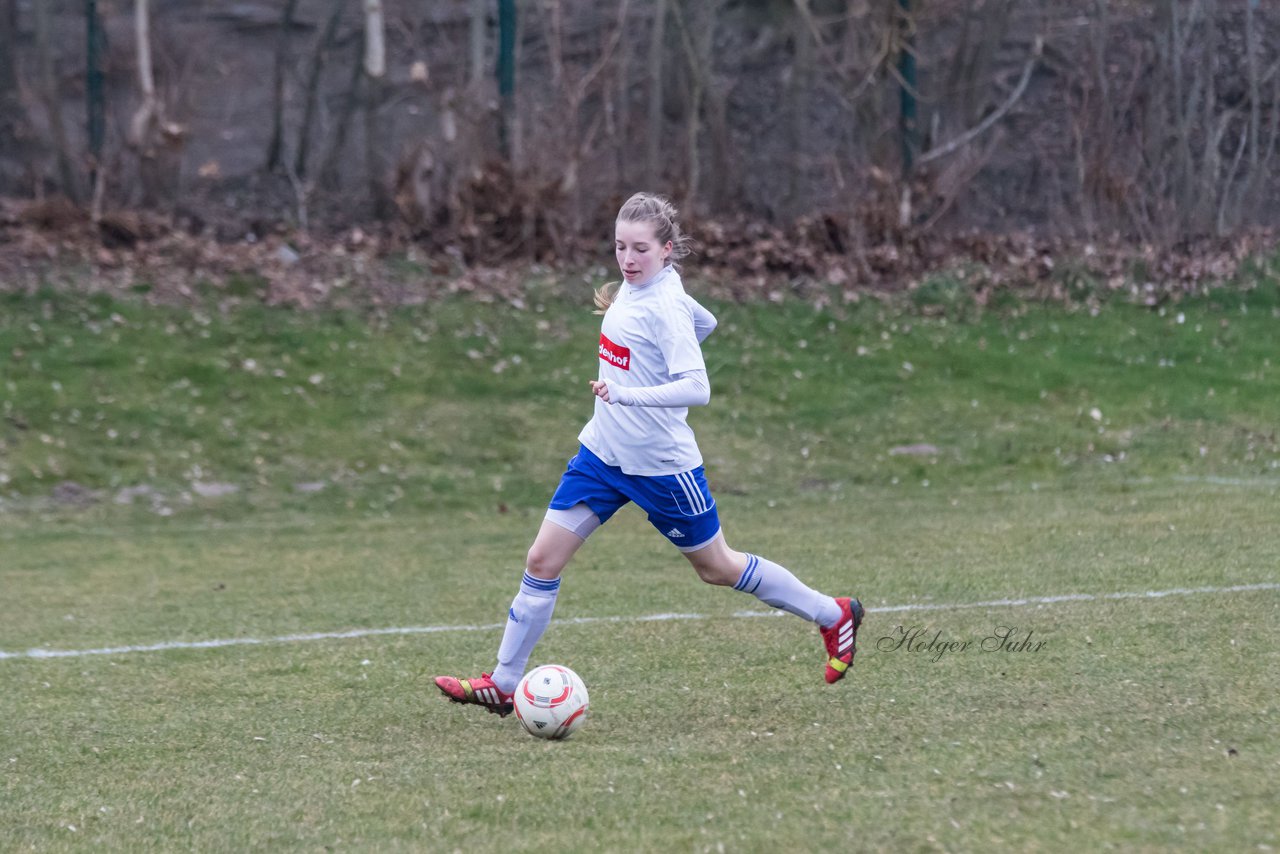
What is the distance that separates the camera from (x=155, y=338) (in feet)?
49.2

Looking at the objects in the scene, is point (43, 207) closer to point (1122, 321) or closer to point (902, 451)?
point (902, 451)

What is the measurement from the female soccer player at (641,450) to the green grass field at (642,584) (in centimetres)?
44

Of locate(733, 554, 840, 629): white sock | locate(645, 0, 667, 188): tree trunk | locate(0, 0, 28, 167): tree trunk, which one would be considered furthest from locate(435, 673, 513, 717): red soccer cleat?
locate(0, 0, 28, 167): tree trunk

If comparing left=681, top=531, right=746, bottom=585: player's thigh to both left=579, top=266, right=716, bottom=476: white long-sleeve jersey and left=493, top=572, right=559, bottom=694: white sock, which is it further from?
A: left=493, top=572, right=559, bottom=694: white sock

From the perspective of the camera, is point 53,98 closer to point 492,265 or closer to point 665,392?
point 492,265

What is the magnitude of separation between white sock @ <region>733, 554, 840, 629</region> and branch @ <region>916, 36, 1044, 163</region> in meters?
13.1

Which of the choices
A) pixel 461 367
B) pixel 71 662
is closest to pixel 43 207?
pixel 461 367

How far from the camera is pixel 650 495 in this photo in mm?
5359

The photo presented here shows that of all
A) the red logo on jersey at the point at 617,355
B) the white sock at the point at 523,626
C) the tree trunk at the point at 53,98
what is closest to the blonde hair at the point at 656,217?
the red logo on jersey at the point at 617,355

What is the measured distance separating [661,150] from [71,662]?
13.1 meters

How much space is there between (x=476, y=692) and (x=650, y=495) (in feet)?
3.23

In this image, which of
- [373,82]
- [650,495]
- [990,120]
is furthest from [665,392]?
[373,82]

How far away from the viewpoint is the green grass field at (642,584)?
14.0 ft

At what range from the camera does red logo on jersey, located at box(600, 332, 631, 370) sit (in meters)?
5.28
